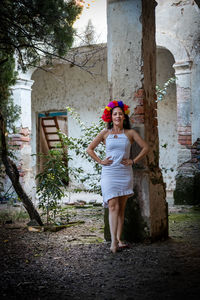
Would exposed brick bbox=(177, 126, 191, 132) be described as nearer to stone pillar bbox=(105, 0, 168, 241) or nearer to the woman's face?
stone pillar bbox=(105, 0, 168, 241)

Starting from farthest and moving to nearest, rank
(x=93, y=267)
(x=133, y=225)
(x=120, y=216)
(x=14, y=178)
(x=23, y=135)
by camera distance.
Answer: (x=23, y=135) < (x=14, y=178) < (x=133, y=225) < (x=120, y=216) < (x=93, y=267)

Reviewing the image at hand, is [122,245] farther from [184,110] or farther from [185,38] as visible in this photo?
[185,38]

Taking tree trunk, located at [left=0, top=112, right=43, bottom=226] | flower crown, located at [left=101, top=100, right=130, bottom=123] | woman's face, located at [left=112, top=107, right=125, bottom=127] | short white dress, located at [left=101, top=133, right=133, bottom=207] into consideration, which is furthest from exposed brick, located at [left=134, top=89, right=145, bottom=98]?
tree trunk, located at [left=0, top=112, right=43, bottom=226]

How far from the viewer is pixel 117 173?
4.00 meters

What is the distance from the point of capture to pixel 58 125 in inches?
505

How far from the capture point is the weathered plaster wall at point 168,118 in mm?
10203

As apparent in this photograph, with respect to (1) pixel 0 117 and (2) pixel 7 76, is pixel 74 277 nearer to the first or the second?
(1) pixel 0 117

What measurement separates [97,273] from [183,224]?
2.72 metres

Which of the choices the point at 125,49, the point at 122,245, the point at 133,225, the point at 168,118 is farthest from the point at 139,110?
the point at 168,118

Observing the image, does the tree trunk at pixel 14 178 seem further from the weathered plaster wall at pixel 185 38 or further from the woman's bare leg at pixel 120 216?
the weathered plaster wall at pixel 185 38

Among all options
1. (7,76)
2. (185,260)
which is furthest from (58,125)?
(185,260)

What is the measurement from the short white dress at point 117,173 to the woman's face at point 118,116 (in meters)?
0.15

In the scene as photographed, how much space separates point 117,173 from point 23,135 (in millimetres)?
5557

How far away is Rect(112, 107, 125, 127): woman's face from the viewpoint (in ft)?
13.4
